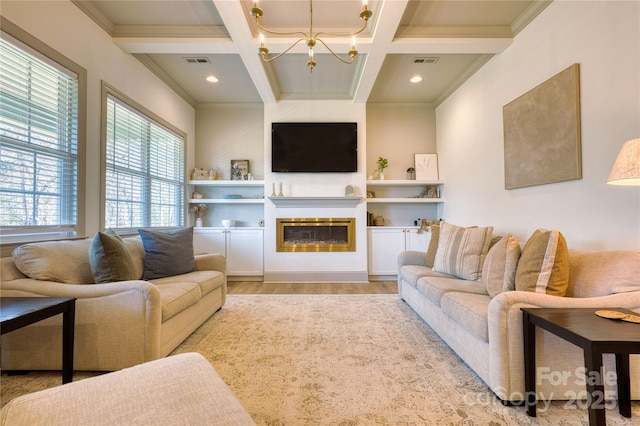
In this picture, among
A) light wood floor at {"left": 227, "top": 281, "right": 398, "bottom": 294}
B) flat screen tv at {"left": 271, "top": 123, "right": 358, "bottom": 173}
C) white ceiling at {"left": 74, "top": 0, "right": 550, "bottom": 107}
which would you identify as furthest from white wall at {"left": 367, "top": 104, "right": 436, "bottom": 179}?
light wood floor at {"left": 227, "top": 281, "right": 398, "bottom": 294}

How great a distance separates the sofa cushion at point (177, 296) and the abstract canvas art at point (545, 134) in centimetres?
308

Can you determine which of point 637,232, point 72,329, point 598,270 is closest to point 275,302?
point 72,329

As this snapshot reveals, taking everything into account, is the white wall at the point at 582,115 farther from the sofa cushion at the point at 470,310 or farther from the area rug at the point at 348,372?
the area rug at the point at 348,372

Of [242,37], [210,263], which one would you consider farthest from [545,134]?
[210,263]

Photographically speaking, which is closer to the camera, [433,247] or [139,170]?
[433,247]

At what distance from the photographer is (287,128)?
15.0 ft

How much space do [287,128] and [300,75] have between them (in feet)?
2.84

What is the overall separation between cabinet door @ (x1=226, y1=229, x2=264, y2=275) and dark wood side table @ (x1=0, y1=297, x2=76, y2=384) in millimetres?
2914

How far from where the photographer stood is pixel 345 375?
183cm

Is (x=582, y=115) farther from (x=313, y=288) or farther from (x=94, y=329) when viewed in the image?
(x=94, y=329)

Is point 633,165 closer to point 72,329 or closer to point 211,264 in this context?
point 72,329

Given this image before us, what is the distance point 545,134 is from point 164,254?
3.57 metres

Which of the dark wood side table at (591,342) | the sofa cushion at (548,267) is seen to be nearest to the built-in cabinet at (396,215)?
the sofa cushion at (548,267)

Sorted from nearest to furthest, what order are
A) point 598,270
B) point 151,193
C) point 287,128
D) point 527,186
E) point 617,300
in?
point 617,300 < point 598,270 < point 527,186 < point 151,193 < point 287,128
